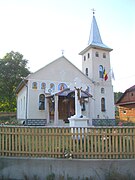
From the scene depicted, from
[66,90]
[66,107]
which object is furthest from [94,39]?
[66,107]

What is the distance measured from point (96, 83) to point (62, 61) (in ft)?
17.7

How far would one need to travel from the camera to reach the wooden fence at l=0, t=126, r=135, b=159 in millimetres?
5289

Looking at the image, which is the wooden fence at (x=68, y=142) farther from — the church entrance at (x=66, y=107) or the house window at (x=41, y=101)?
the house window at (x=41, y=101)

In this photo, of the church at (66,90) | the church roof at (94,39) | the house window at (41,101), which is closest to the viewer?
the church at (66,90)

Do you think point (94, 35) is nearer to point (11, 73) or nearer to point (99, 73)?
point (99, 73)

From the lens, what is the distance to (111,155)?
5.29 m

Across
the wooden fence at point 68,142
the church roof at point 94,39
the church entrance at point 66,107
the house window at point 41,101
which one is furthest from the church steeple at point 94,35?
the wooden fence at point 68,142

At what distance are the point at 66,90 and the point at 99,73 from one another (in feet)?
26.8

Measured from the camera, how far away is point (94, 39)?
26859mm

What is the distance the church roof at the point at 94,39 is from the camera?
24953 millimetres

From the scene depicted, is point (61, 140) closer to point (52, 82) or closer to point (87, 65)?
point (52, 82)

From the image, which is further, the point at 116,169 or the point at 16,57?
the point at 16,57

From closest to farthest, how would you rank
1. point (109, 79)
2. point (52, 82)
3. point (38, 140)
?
point (38, 140), point (52, 82), point (109, 79)

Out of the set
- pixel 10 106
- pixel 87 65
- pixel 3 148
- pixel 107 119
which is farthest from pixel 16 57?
pixel 3 148
